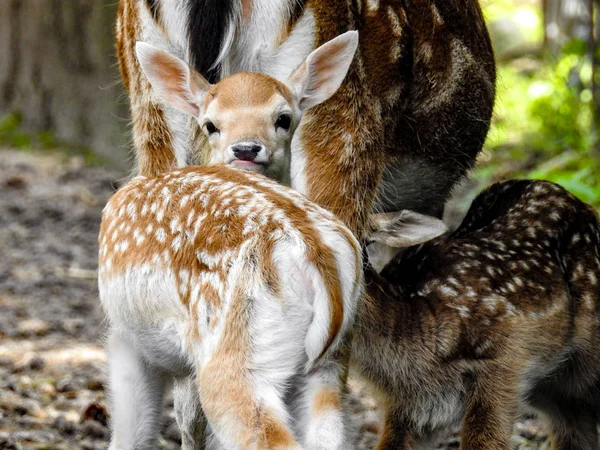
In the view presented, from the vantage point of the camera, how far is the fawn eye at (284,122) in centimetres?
466

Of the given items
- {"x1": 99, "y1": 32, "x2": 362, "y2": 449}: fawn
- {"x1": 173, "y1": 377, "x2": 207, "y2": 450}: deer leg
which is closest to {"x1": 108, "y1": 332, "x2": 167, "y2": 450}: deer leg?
{"x1": 99, "y1": 32, "x2": 362, "y2": 449}: fawn

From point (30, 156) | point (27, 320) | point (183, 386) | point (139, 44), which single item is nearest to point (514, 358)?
point (183, 386)

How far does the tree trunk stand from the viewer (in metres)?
11.0

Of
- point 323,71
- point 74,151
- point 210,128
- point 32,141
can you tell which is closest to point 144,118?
point 210,128

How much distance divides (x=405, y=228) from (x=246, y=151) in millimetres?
749

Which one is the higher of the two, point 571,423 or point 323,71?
point 323,71

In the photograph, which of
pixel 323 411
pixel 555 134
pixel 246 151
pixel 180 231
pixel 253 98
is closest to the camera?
pixel 323 411

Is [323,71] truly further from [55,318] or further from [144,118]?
[55,318]

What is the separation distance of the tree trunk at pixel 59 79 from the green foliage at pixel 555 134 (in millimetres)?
3639

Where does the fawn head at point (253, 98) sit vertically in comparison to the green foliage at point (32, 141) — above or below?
above

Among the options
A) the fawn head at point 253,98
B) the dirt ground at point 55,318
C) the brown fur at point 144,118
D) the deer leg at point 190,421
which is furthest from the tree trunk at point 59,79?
the fawn head at point 253,98

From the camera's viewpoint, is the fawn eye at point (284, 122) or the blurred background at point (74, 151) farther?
the blurred background at point (74, 151)

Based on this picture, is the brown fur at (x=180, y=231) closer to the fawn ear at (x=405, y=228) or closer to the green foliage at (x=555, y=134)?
the fawn ear at (x=405, y=228)

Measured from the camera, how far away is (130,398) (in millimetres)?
4141
